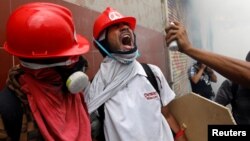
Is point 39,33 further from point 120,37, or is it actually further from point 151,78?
point 151,78

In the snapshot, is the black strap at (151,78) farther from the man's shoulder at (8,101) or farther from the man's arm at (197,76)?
the man's arm at (197,76)

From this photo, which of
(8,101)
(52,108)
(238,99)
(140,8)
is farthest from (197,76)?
(8,101)

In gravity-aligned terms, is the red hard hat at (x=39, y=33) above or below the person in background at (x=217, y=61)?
above

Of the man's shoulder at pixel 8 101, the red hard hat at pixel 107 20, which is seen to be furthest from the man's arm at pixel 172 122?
the man's shoulder at pixel 8 101

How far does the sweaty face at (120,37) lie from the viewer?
1.88 m

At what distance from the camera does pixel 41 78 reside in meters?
1.33

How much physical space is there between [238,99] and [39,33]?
5.62 ft

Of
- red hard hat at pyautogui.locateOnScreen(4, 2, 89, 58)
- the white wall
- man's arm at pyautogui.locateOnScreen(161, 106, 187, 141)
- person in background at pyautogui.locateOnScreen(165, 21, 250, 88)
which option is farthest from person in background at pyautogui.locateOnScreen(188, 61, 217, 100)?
red hard hat at pyautogui.locateOnScreen(4, 2, 89, 58)

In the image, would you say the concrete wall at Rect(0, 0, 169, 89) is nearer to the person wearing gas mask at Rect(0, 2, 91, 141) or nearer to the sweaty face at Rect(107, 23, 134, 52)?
the person wearing gas mask at Rect(0, 2, 91, 141)

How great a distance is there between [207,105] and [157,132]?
42cm

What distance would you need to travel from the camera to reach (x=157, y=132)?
179cm

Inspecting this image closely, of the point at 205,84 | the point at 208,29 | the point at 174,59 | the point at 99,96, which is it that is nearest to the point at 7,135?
the point at 99,96

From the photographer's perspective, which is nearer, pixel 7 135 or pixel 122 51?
pixel 7 135

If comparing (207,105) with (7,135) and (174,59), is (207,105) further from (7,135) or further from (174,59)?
(174,59)
